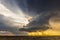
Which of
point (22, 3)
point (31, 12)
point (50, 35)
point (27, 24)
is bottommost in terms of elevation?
point (50, 35)

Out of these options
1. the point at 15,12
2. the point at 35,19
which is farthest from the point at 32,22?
the point at 15,12

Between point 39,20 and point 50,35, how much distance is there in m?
0.21

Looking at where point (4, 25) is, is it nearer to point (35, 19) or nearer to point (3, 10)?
point (3, 10)

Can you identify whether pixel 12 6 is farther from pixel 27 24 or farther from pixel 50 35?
pixel 50 35

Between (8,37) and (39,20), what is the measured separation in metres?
0.41

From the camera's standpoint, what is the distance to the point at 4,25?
1.79m

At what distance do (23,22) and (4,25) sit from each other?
0.22 m

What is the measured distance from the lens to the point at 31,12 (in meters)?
1.78

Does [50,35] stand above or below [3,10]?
below

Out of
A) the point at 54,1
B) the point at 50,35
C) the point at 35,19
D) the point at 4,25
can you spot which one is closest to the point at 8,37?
the point at 4,25

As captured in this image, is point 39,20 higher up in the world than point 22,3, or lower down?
lower down

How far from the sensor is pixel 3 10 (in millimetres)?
1810

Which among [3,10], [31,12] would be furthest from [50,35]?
[3,10]

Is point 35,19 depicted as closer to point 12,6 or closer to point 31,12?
point 31,12
